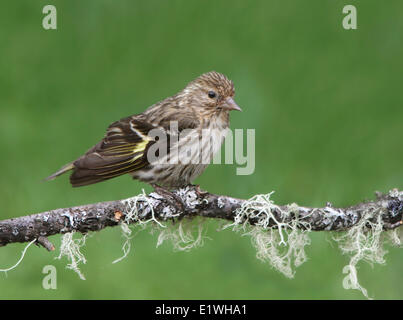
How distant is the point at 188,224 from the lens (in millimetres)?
4484

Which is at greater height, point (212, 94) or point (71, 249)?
point (212, 94)

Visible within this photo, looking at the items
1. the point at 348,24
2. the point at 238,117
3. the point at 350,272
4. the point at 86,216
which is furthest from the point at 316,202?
the point at 86,216

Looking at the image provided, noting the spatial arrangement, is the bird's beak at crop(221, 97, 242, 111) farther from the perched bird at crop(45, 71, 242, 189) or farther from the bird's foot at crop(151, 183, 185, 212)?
the bird's foot at crop(151, 183, 185, 212)

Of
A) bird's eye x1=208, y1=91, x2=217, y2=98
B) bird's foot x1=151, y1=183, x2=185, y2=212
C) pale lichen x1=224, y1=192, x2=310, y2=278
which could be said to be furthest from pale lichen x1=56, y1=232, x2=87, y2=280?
bird's eye x1=208, y1=91, x2=217, y2=98

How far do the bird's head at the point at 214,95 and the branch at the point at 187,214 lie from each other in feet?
3.68

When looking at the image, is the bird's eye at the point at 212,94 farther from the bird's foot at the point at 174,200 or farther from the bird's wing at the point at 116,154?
the bird's foot at the point at 174,200

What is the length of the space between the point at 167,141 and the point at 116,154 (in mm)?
433

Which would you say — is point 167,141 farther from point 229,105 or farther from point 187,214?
point 187,214

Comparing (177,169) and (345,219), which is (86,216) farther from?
(345,219)

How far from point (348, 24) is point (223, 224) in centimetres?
340

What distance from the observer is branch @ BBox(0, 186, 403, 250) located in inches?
147

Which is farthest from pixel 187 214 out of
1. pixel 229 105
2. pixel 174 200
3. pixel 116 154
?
pixel 229 105

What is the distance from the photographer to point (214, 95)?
5.13 meters

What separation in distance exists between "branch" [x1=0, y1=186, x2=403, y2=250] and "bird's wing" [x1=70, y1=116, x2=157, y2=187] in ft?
1.57
